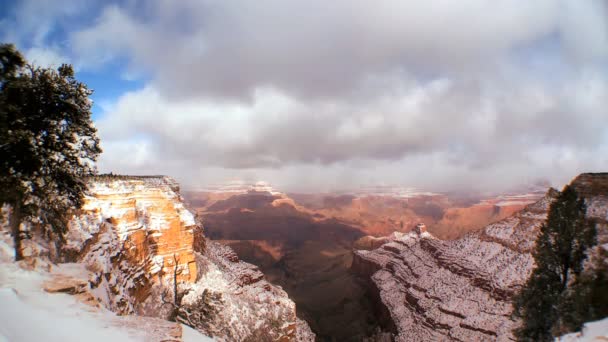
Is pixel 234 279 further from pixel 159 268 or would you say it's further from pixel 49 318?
pixel 49 318

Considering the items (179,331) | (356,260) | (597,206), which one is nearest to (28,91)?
(179,331)

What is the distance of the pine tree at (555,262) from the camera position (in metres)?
15.6

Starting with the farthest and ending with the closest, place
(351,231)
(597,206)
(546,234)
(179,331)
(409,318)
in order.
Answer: (351,231), (409,318), (597,206), (546,234), (179,331)

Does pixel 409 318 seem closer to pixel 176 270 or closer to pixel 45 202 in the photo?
pixel 176 270

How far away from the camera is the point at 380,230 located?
619 ft

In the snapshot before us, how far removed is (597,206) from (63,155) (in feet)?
130

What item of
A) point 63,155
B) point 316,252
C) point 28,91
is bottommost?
point 316,252

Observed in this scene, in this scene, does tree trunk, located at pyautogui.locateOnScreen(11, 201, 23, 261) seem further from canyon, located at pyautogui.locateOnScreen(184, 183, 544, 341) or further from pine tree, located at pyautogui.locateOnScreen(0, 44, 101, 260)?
canyon, located at pyautogui.locateOnScreen(184, 183, 544, 341)

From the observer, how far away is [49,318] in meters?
9.16

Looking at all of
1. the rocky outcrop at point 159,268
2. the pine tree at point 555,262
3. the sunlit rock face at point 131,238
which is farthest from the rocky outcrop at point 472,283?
the sunlit rock face at point 131,238

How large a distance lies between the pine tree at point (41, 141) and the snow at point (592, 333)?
23.8m

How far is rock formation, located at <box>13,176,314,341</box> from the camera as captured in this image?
19.3 m

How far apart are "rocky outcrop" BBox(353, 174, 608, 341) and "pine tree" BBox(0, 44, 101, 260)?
39494 mm

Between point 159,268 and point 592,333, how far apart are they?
30.9 meters
